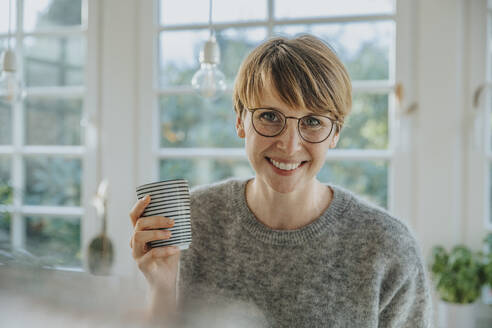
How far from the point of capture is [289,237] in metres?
0.82

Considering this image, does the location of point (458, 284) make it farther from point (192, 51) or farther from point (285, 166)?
point (192, 51)

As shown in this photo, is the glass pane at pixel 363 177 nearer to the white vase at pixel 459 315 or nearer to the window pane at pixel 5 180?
the white vase at pixel 459 315

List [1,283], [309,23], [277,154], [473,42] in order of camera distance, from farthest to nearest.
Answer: [309,23] → [473,42] → [277,154] → [1,283]

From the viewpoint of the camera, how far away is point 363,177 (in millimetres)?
1571

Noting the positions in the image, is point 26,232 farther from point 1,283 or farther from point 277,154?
point 1,283

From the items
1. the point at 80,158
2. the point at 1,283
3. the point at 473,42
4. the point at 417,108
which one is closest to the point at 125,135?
the point at 80,158

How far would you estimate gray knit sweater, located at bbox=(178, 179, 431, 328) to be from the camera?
0.78m

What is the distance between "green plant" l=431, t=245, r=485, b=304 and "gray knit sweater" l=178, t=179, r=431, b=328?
55 cm

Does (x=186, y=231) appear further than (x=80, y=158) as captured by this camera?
No

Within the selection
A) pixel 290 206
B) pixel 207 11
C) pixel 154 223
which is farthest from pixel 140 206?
pixel 207 11

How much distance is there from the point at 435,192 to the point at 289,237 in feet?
2.68

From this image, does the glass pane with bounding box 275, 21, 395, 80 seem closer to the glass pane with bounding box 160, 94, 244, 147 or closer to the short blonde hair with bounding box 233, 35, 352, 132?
the glass pane with bounding box 160, 94, 244, 147

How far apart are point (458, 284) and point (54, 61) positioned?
1656 mm

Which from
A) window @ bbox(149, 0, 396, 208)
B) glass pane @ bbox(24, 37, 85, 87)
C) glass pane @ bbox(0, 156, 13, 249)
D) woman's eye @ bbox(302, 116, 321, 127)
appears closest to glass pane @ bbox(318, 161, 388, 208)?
window @ bbox(149, 0, 396, 208)
